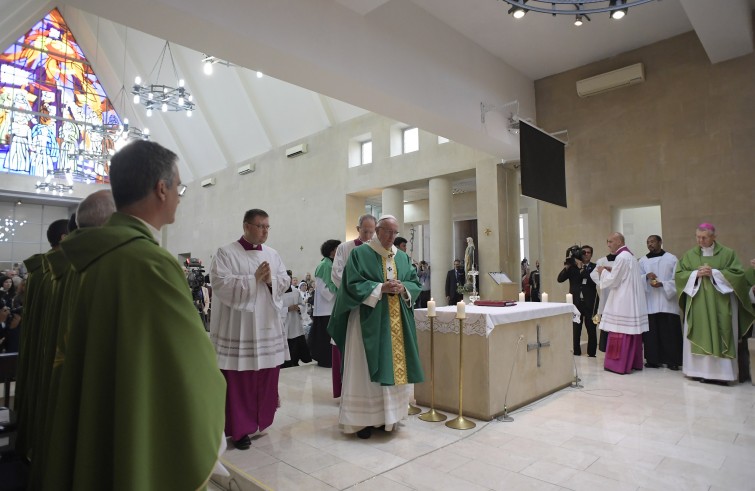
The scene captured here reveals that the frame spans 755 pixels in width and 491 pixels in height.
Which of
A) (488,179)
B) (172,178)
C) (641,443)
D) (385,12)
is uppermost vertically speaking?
(385,12)

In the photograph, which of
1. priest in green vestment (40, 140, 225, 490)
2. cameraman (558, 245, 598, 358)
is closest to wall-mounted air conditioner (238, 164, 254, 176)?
cameraman (558, 245, 598, 358)

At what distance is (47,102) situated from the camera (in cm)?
1836

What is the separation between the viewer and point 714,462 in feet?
10.7

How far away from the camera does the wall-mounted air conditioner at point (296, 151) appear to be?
1376 cm

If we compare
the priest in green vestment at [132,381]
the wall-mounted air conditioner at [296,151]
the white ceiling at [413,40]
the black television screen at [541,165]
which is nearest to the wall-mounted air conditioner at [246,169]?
the wall-mounted air conditioner at [296,151]

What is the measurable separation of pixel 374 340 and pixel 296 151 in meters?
11.0

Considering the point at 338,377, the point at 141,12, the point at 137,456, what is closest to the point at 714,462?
the point at 338,377

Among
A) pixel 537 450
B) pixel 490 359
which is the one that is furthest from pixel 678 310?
pixel 537 450

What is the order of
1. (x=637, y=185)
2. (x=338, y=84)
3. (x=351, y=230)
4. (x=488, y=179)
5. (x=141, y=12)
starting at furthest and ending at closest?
(x=351, y=230) < (x=488, y=179) < (x=637, y=185) < (x=338, y=84) < (x=141, y=12)

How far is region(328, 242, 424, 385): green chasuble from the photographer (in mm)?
3732

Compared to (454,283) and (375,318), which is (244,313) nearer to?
(375,318)

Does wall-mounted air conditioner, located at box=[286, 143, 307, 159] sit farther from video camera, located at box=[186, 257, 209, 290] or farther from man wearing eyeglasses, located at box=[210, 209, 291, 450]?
man wearing eyeglasses, located at box=[210, 209, 291, 450]

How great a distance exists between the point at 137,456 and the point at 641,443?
374 centimetres

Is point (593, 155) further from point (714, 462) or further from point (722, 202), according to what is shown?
point (714, 462)
